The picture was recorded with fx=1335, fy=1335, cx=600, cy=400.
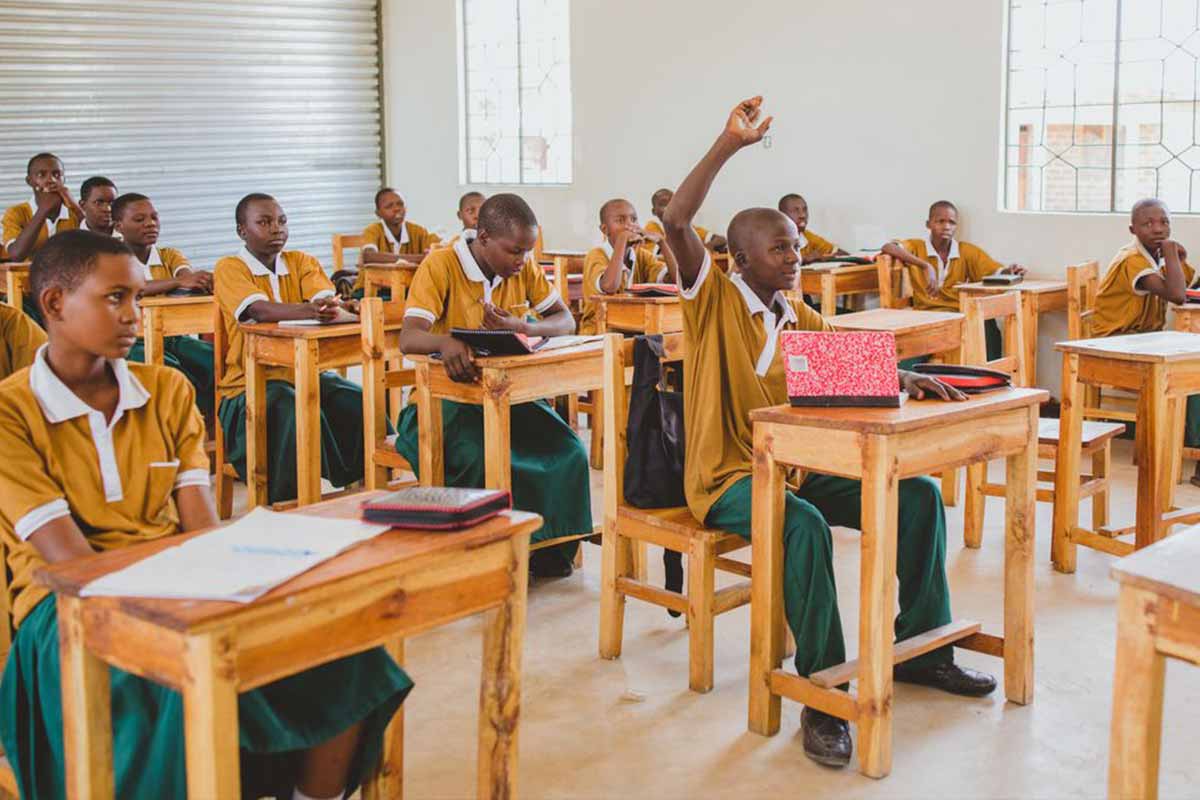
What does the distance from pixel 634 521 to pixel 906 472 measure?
0.86 m

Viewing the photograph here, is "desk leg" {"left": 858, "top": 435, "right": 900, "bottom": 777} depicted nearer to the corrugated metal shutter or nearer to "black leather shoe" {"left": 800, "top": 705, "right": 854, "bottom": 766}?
"black leather shoe" {"left": 800, "top": 705, "right": 854, "bottom": 766}

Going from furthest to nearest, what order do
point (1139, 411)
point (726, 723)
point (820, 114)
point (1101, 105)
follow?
point (820, 114) → point (1101, 105) → point (1139, 411) → point (726, 723)

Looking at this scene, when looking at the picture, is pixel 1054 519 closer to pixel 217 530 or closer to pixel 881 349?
pixel 881 349

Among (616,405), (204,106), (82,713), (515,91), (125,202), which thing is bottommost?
(82,713)

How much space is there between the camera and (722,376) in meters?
3.23

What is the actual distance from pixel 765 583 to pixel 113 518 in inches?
54.5

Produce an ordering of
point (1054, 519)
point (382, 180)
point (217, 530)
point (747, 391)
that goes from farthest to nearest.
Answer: point (382, 180)
point (1054, 519)
point (747, 391)
point (217, 530)

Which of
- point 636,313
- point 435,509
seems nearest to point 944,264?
point 636,313

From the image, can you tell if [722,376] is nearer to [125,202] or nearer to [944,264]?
[125,202]

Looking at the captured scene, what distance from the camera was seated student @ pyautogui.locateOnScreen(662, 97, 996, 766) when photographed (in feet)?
10.2

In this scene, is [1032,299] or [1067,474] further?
[1032,299]

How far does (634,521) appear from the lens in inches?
133

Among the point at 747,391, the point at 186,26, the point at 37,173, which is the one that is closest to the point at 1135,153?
the point at 747,391

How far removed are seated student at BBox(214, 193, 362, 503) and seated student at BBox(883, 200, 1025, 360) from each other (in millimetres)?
3543
